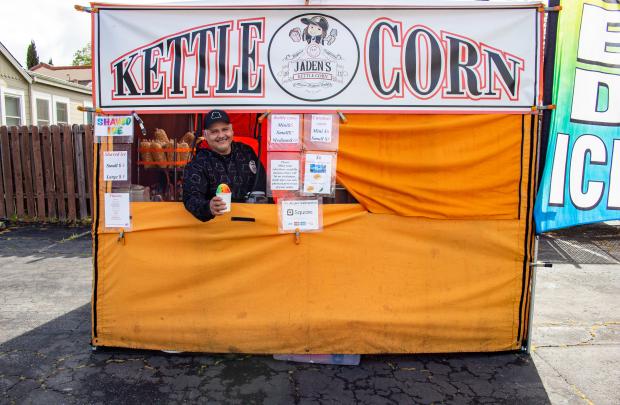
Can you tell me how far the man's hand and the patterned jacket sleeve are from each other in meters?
0.06

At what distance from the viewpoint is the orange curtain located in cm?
367

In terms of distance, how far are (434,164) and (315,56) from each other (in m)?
1.30

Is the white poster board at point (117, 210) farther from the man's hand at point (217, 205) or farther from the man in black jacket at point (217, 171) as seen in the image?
the man's hand at point (217, 205)

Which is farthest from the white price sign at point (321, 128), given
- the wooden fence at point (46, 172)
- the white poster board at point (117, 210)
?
the wooden fence at point (46, 172)

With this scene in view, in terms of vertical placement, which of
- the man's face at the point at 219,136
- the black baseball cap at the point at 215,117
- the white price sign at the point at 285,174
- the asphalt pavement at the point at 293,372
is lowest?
the asphalt pavement at the point at 293,372

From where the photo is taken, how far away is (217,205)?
3.39 m

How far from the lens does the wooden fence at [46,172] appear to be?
935 cm

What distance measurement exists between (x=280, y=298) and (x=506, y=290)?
191 centimetres

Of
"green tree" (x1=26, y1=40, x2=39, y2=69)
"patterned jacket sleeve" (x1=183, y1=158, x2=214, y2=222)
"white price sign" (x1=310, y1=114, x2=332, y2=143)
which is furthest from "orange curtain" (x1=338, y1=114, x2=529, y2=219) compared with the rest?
"green tree" (x1=26, y1=40, x2=39, y2=69)

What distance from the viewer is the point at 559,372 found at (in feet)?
12.1

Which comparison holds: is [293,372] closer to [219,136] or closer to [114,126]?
[219,136]

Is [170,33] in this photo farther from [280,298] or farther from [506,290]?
[506,290]

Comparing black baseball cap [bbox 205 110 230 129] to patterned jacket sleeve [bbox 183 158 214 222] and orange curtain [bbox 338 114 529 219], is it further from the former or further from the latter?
orange curtain [bbox 338 114 529 219]

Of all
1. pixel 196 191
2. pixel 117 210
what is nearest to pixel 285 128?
pixel 196 191
